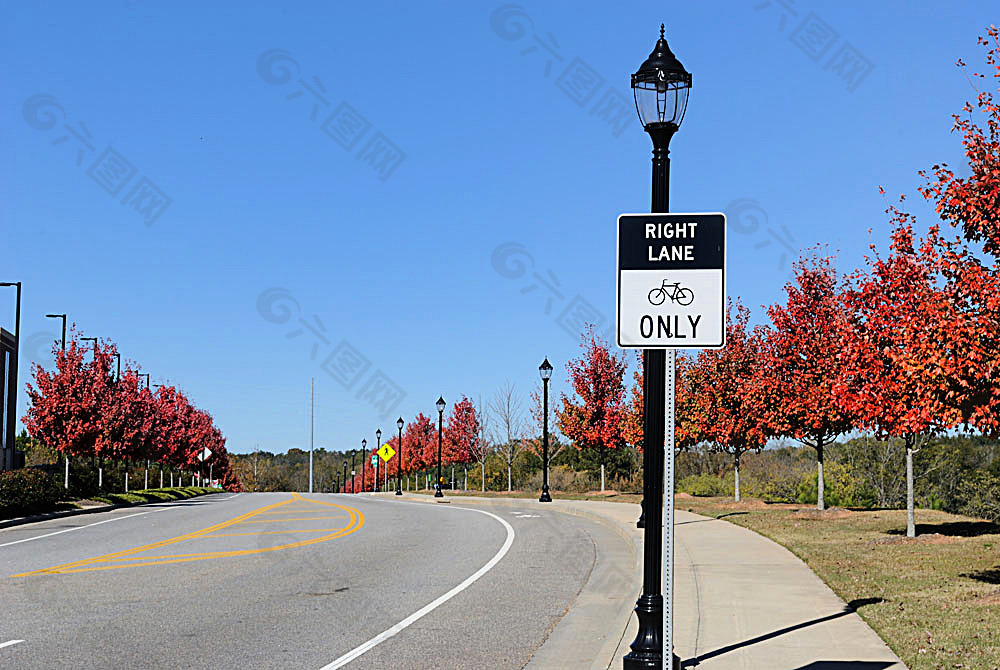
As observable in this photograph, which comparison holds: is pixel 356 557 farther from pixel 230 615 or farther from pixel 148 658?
pixel 148 658

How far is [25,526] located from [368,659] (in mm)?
20065

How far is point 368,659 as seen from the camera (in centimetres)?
885

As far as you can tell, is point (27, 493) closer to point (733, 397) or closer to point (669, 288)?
point (733, 397)

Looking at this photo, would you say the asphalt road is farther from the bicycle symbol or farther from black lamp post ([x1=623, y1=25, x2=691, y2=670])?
the bicycle symbol

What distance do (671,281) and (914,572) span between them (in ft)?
28.8

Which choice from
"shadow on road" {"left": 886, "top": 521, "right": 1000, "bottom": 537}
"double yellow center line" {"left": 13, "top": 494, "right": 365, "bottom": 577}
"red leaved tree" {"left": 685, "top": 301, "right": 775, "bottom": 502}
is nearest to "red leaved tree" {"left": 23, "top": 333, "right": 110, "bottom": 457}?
"double yellow center line" {"left": 13, "top": 494, "right": 365, "bottom": 577}

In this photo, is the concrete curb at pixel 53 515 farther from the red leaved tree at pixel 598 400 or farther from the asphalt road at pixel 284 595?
the red leaved tree at pixel 598 400

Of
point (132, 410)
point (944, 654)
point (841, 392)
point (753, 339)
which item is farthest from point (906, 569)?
point (132, 410)

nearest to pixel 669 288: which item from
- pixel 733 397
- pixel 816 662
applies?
pixel 816 662

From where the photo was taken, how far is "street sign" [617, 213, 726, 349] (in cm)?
690

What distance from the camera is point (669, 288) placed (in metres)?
7.05

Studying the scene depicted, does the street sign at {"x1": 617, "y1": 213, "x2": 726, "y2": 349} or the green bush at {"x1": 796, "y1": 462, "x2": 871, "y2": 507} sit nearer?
the street sign at {"x1": 617, "y1": 213, "x2": 726, "y2": 349}

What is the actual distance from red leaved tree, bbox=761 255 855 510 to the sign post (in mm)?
17110

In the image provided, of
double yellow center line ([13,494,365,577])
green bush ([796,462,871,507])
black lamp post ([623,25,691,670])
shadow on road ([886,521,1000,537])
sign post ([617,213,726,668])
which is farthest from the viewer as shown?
green bush ([796,462,871,507])
